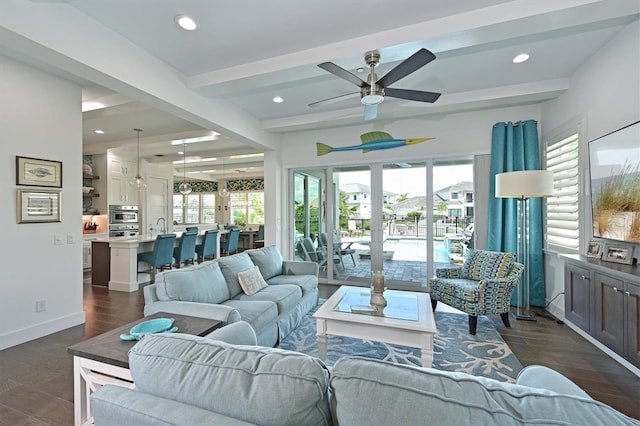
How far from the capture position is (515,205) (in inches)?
161

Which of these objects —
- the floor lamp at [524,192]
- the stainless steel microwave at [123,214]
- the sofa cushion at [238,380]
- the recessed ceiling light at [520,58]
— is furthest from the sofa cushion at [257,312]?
the stainless steel microwave at [123,214]

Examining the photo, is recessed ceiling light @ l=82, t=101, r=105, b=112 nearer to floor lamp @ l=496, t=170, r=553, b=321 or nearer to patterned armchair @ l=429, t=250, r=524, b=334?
patterned armchair @ l=429, t=250, r=524, b=334

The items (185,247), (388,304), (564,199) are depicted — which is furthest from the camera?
(185,247)

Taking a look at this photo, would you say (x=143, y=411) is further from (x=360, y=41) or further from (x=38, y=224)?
(x=38, y=224)

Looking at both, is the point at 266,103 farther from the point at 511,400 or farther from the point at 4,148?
the point at 511,400

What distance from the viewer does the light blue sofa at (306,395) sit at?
25.8 inches

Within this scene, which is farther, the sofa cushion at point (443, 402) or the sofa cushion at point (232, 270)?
the sofa cushion at point (232, 270)

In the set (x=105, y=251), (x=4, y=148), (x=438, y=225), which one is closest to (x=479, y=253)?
(x=438, y=225)

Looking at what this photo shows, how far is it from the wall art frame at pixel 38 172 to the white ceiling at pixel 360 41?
106 cm

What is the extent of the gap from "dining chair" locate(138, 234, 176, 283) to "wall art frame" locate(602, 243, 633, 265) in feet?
19.0

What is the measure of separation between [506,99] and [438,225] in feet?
6.53

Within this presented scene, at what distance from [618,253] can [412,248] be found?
2.60 m

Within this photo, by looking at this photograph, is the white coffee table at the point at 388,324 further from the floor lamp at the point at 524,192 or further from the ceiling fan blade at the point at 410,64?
the ceiling fan blade at the point at 410,64

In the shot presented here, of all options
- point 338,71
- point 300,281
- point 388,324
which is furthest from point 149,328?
point 338,71
